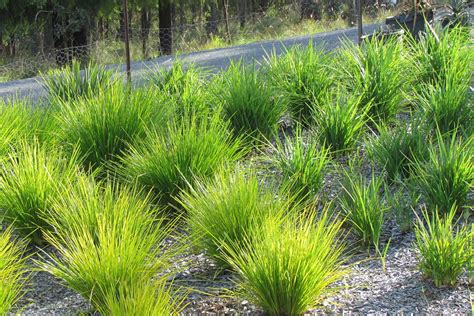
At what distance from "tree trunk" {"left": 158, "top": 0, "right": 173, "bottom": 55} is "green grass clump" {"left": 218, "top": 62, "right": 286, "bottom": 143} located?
34.1 feet

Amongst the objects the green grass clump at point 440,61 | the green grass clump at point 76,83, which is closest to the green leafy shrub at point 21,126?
the green grass clump at point 76,83

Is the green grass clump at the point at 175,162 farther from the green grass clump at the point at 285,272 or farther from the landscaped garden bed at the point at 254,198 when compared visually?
the green grass clump at the point at 285,272

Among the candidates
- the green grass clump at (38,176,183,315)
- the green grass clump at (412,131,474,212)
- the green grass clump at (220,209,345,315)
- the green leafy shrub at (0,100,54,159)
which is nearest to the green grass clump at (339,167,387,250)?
the green grass clump at (412,131,474,212)

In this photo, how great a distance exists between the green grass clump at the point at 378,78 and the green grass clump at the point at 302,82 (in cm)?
15

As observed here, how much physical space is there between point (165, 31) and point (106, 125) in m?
12.2

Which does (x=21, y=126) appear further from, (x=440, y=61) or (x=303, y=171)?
(x=440, y=61)

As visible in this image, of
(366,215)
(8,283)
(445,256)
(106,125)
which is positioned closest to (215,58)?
(106,125)

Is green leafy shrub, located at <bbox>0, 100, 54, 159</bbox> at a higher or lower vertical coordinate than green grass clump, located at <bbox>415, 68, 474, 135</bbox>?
lower

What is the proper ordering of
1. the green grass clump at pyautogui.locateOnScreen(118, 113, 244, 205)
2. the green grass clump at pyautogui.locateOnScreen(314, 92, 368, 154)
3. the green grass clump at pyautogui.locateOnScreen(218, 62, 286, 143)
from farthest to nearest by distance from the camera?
the green grass clump at pyautogui.locateOnScreen(218, 62, 286, 143) → the green grass clump at pyautogui.locateOnScreen(314, 92, 368, 154) → the green grass clump at pyautogui.locateOnScreen(118, 113, 244, 205)

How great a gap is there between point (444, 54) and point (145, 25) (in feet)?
78.4

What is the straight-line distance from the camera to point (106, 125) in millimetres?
4348

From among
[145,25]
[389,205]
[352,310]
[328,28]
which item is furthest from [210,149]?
[145,25]

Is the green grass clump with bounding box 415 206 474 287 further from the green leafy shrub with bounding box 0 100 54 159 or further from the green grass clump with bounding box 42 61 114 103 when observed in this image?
the green grass clump with bounding box 42 61 114 103

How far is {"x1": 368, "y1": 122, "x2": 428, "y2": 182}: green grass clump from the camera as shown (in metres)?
3.90
